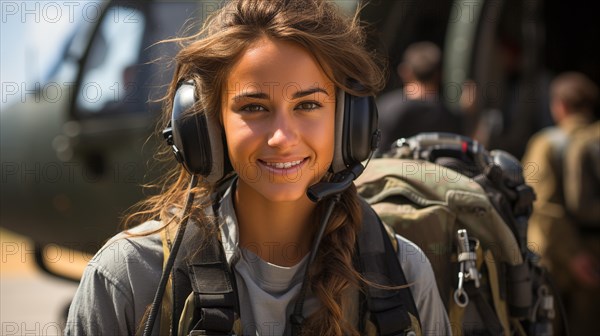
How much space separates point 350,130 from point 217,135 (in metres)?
0.36

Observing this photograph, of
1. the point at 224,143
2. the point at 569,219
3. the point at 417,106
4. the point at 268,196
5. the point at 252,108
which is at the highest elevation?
the point at 252,108

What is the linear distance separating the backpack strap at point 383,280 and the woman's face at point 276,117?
267 millimetres

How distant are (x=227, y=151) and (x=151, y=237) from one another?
31cm

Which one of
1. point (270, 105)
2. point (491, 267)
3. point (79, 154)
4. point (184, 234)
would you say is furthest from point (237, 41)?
point (79, 154)

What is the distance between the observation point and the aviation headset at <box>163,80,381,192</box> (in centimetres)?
210

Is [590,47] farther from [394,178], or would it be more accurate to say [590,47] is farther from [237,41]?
[237,41]

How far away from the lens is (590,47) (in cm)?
870

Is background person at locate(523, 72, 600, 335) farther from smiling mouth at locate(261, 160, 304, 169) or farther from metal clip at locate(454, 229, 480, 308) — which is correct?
smiling mouth at locate(261, 160, 304, 169)

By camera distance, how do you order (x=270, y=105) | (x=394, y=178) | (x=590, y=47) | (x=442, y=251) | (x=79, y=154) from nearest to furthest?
(x=270, y=105) → (x=442, y=251) → (x=394, y=178) → (x=79, y=154) → (x=590, y=47)

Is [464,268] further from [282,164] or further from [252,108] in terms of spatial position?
[252,108]

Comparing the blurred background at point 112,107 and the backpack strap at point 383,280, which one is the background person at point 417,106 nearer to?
the blurred background at point 112,107

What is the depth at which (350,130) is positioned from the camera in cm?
217

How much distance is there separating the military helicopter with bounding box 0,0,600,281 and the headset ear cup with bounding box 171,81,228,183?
10.0 ft

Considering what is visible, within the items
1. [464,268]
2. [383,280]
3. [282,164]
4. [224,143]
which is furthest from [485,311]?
[224,143]
